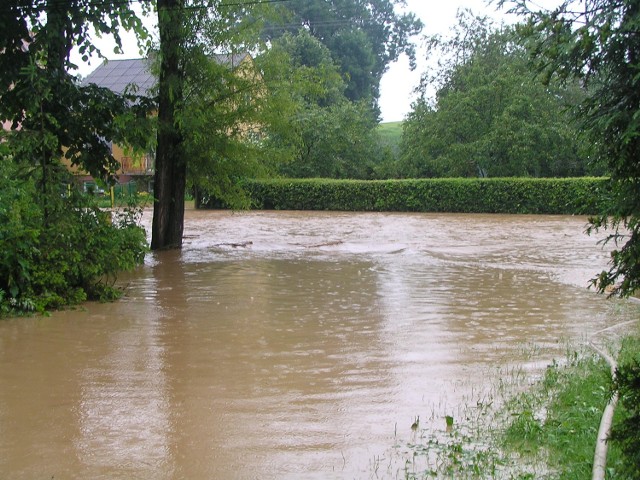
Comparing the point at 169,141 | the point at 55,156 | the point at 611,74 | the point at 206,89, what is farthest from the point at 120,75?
the point at 611,74

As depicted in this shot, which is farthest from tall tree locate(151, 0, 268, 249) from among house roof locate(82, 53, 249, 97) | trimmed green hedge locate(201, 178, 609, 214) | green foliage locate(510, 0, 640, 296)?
house roof locate(82, 53, 249, 97)

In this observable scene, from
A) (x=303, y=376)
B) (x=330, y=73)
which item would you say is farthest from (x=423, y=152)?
(x=303, y=376)

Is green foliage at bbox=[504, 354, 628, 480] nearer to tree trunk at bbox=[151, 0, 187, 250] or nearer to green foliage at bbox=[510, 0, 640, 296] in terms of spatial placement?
green foliage at bbox=[510, 0, 640, 296]

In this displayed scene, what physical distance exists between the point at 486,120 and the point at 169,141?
24.4m

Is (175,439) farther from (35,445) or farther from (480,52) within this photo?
(480,52)

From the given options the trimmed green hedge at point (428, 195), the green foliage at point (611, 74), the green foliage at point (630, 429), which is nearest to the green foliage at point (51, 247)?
the green foliage at point (611, 74)

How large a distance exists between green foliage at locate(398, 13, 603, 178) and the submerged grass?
96.9 feet

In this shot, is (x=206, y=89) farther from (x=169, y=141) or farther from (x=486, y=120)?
(x=486, y=120)

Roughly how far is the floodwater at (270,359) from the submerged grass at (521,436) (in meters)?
0.23

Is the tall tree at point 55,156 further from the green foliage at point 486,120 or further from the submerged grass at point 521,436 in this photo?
the green foliage at point 486,120

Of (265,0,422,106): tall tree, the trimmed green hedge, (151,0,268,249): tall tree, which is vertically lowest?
the trimmed green hedge

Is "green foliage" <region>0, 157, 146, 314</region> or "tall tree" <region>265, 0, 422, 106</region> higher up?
"tall tree" <region>265, 0, 422, 106</region>

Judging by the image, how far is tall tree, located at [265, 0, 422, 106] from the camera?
68812mm

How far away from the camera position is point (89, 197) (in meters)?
11.0
